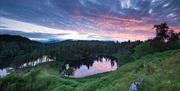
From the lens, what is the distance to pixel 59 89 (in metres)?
67.1

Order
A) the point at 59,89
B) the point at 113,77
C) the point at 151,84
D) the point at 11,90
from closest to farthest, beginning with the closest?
1. the point at 151,84
2. the point at 113,77
3. the point at 59,89
4. the point at 11,90

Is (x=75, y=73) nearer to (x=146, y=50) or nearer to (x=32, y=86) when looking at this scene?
(x=146, y=50)

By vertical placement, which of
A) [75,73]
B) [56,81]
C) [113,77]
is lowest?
[75,73]

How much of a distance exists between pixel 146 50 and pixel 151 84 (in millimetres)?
80378

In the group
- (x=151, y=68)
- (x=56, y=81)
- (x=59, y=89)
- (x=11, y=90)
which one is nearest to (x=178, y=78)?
(x=151, y=68)

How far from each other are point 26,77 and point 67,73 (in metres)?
78.3

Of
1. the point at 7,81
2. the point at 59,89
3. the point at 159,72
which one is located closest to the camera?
the point at 159,72

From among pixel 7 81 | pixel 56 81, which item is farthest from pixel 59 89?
pixel 7 81

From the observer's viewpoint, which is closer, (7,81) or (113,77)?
(113,77)

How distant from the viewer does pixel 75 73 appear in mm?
171125

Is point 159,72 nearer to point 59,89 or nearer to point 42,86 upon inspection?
point 59,89

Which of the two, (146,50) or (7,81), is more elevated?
(146,50)

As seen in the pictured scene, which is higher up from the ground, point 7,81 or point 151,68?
point 151,68

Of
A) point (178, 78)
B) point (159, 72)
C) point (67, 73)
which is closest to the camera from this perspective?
point (178, 78)
